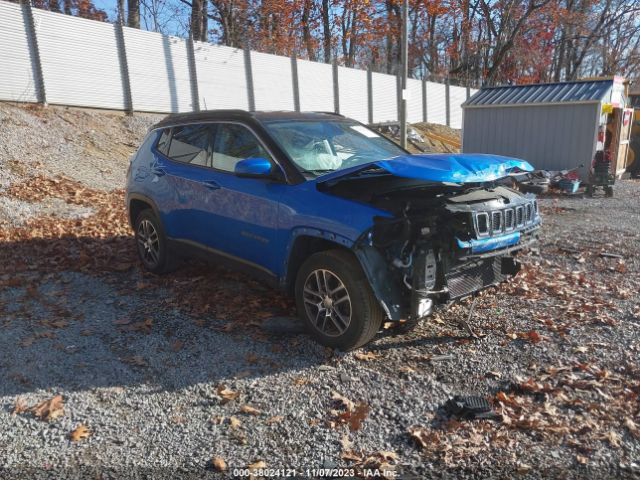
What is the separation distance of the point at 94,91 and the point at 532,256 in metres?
12.9

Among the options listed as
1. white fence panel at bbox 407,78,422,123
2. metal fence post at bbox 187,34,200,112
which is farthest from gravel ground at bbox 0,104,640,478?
white fence panel at bbox 407,78,422,123

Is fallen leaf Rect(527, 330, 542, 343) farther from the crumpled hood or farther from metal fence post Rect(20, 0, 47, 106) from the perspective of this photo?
metal fence post Rect(20, 0, 47, 106)

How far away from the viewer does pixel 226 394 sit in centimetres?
370

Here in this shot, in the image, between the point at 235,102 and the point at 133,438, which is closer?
the point at 133,438

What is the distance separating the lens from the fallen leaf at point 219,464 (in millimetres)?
2931

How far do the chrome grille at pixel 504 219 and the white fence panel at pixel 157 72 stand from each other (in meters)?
14.3

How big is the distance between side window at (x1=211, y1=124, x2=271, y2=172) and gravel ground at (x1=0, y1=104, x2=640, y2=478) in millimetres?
1368

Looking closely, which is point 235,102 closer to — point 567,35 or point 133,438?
point 133,438

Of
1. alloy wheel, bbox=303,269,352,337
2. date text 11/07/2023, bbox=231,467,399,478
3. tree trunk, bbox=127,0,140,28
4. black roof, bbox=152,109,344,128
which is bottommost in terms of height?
date text 11/07/2023, bbox=231,467,399,478

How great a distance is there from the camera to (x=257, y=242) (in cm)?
470

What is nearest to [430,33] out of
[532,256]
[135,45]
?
[135,45]

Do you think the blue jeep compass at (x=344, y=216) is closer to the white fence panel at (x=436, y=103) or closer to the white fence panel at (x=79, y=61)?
the white fence panel at (x=79, y=61)

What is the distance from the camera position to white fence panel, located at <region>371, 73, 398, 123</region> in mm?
26859

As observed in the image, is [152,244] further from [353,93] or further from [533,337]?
[353,93]
